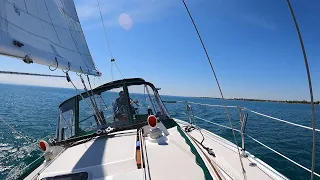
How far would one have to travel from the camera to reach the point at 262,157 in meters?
8.26

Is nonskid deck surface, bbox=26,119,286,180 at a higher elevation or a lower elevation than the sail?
lower

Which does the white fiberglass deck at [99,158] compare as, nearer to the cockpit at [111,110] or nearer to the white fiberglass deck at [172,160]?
the white fiberglass deck at [172,160]

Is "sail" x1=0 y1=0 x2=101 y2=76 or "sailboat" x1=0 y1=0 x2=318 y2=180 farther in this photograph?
"sail" x1=0 y1=0 x2=101 y2=76

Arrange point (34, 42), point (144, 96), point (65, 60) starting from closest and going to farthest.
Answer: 1. point (34, 42)
2. point (65, 60)
3. point (144, 96)

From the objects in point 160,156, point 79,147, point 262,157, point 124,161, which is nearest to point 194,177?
point 160,156

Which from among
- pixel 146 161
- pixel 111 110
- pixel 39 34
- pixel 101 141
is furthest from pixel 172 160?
pixel 111 110

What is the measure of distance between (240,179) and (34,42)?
4.52m

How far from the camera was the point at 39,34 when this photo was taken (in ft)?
13.6

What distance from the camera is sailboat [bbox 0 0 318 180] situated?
2.87 metres

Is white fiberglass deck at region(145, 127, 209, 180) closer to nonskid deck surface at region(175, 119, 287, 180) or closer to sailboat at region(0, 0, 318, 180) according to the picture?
sailboat at region(0, 0, 318, 180)

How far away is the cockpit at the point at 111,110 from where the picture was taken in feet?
18.3

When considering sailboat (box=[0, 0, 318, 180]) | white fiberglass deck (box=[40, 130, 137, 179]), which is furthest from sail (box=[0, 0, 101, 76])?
white fiberglass deck (box=[40, 130, 137, 179])

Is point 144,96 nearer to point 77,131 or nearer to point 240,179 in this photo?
point 77,131

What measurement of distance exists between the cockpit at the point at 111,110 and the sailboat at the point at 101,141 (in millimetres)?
30
